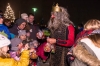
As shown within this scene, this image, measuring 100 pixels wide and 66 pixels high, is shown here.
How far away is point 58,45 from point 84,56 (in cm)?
195

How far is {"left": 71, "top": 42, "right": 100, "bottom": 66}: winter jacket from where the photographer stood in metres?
3.03

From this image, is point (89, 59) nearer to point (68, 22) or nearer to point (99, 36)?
point (99, 36)

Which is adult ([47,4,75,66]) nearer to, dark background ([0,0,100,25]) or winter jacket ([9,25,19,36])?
winter jacket ([9,25,19,36])

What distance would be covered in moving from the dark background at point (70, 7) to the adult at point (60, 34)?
28691 mm

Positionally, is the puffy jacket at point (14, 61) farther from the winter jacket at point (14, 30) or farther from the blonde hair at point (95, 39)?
the winter jacket at point (14, 30)

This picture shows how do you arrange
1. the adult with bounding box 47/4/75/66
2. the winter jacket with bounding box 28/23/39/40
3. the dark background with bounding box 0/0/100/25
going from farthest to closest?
the dark background with bounding box 0/0/100/25 → the winter jacket with bounding box 28/23/39/40 → the adult with bounding box 47/4/75/66

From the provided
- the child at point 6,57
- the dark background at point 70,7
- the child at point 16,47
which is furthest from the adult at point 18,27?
the dark background at point 70,7

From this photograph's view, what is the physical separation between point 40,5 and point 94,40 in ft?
115

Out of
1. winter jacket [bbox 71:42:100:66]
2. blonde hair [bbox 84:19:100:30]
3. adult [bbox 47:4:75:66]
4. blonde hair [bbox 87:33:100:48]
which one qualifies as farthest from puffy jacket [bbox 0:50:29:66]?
blonde hair [bbox 87:33:100:48]

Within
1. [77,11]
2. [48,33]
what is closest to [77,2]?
[77,11]

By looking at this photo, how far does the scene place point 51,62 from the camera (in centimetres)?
517

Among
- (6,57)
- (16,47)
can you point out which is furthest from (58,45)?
(6,57)

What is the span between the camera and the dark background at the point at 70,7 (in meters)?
34.3

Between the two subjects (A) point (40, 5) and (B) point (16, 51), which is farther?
(A) point (40, 5)
